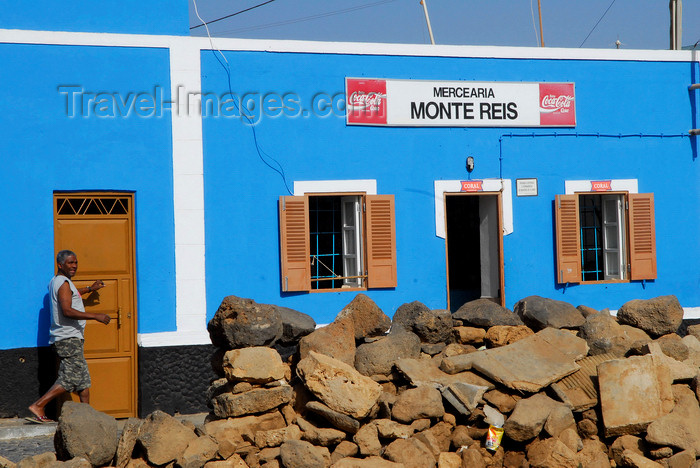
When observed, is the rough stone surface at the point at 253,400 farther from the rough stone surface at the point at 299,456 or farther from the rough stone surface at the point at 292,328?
the rough stone surface at the point at 292,328

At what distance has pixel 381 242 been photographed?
862cm

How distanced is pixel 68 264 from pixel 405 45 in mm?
4346

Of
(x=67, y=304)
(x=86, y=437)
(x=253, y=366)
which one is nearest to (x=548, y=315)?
(x=253, y=366)

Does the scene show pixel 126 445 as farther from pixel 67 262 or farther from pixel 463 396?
pixel 463 396

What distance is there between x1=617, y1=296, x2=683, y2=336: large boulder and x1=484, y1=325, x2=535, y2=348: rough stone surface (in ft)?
3.68

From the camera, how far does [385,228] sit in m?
8.62

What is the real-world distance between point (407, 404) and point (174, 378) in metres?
3.20

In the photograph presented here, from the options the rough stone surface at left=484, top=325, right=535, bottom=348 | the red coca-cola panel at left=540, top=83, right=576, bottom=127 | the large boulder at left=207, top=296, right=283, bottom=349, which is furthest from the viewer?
the red coca-cola panel at left=540, top=83, right=576, bottom=127

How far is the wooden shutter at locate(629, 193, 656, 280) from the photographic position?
9.23m

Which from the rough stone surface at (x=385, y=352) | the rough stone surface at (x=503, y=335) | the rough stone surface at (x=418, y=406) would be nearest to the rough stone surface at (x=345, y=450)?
the rough stone surface at (x=418, y=406)

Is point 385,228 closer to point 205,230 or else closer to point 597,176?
point 205,230

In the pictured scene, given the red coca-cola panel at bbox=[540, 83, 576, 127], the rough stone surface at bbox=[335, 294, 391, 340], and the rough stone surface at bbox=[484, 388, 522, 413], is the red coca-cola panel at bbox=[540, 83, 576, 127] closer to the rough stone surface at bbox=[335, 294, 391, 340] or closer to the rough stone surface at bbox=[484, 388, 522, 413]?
the rough stone surface at bbox=[335, 294, 391, 340]

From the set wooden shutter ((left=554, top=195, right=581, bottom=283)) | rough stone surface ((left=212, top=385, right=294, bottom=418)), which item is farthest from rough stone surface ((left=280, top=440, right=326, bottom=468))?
wooden shutter ((left=554, top=195, right=581, bottom=283))

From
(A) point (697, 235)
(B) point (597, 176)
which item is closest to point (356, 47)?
(B) point (597, 176)
